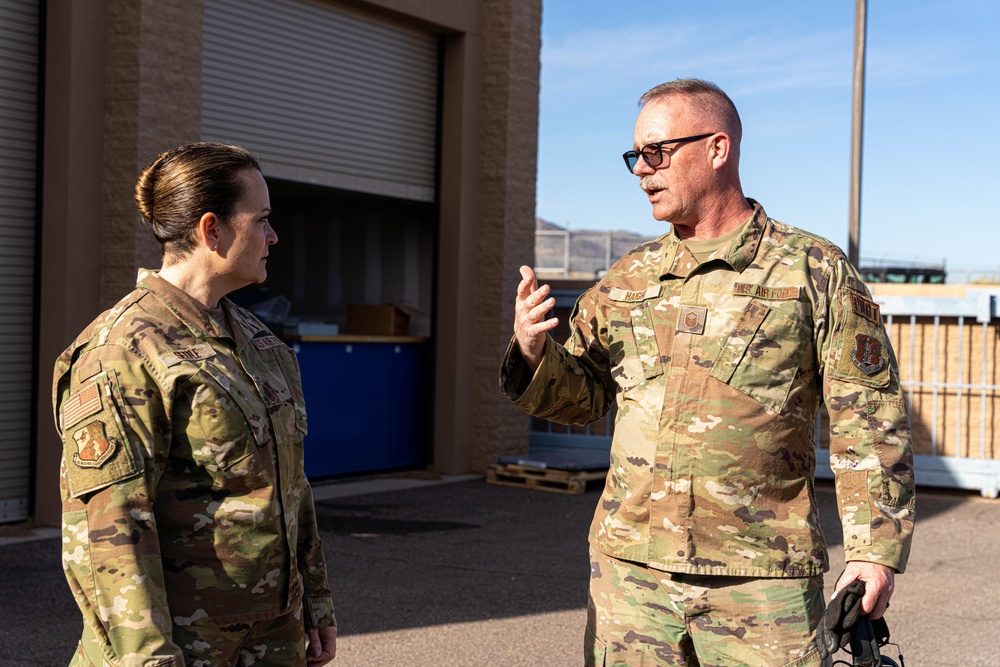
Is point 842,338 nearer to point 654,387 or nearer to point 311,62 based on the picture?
point 654,387

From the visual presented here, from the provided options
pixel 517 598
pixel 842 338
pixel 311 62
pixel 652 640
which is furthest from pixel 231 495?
pixel 311 62

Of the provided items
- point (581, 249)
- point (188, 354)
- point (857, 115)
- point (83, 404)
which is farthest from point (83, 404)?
point (581, 249)

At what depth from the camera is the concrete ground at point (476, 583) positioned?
5.85 meters

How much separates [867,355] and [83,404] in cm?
193

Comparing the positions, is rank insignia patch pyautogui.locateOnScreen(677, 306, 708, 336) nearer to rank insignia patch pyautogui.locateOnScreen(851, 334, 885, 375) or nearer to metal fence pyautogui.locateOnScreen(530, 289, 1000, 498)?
rank insignia patch pyautogui.locateOnScreen(851, 334, 885, 375)

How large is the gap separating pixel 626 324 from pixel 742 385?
0.42 m

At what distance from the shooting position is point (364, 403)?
39.1 feet

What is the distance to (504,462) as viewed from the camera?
11.9m

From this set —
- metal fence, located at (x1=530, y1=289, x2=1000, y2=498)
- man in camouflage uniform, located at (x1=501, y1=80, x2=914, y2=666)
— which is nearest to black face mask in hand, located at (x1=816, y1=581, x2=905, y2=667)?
man in camouflage uniform, located at (x1=501, y1=80, x2=914, y2=666)

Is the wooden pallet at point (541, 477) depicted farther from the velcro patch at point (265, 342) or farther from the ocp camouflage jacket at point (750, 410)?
the velcro patch at point (265, 342)

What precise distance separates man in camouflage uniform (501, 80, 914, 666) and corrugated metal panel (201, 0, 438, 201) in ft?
23.9

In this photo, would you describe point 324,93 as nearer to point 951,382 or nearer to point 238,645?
point 951,382

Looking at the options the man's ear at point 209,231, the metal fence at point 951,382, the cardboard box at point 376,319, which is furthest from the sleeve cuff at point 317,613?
the metal fence at point 951,382

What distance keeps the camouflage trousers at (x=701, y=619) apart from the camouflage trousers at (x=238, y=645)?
0.85 m
